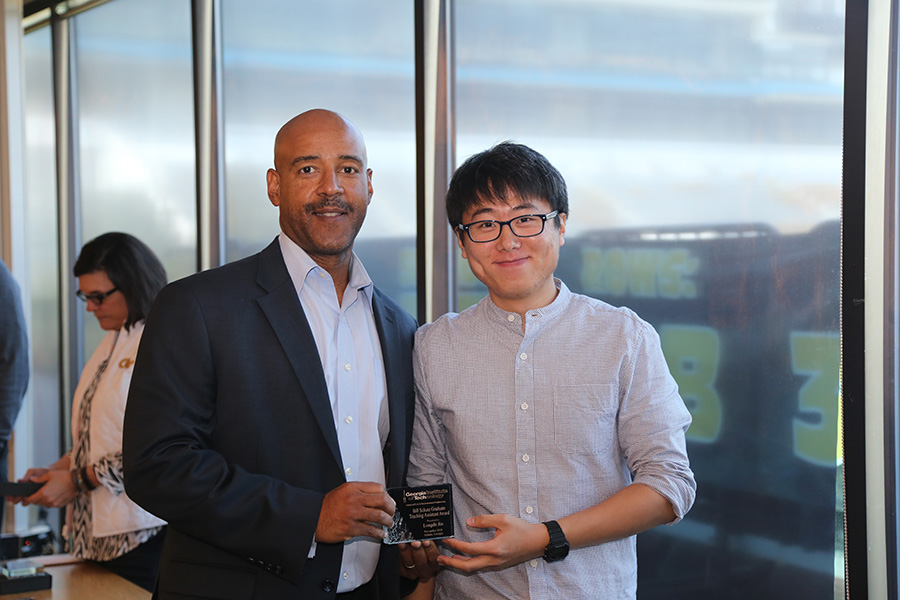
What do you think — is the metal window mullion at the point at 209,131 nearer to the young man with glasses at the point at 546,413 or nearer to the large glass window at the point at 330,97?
the large glass window at the point at 330,97

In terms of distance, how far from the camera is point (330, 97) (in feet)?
13.1

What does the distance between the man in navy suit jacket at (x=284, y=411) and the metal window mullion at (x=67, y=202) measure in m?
4.64

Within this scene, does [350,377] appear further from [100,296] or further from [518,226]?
[100,296]

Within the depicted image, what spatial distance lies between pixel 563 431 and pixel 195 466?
77cm

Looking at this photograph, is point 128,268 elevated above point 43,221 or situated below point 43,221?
below

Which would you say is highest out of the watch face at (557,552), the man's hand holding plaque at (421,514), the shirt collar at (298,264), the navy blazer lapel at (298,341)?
the shirt collar at (298,264)

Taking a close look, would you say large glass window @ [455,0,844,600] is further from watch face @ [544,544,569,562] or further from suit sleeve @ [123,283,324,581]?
suit sleeve @ [123,283,324,581]

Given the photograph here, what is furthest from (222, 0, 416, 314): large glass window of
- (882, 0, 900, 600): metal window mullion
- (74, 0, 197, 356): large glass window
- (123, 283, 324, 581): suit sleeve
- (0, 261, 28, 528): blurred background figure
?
(882, 0, 900, 600): metal window mullion

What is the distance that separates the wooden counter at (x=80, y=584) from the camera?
8.48ft

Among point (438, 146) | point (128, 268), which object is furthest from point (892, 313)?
point (128, 268)

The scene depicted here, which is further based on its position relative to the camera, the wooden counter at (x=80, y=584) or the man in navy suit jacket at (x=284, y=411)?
the wooden counter at (x=80, y=584)

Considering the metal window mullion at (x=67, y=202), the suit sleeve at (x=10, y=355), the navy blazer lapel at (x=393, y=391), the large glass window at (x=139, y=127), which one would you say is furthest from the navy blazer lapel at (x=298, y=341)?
the metal window mullion at (x=67, y=202)

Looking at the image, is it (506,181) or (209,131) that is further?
(209,131)

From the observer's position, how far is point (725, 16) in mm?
2498
